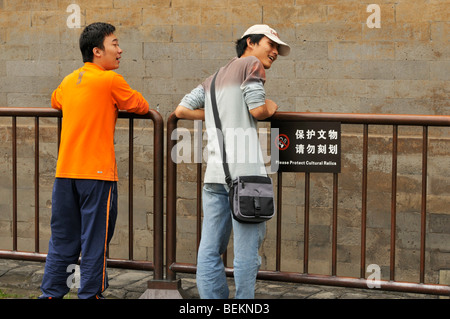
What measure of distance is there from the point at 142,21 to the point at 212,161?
365 cm

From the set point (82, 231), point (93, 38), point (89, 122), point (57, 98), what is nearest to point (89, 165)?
point (89, 122)

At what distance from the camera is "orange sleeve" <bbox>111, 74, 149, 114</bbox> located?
190 inches

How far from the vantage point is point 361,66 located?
730 cm

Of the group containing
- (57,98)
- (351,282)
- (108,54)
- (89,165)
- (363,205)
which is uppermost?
(108,54)

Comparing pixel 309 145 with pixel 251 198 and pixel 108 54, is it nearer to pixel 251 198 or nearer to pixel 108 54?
pixel 251 198

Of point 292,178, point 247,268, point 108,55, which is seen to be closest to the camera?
point 247,268

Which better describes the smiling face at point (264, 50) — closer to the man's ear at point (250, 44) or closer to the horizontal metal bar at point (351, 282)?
the man's ear at point (250, 44)

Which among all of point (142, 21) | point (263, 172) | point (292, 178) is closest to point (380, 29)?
point (292, 178)

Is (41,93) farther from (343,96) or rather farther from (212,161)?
(212,161)

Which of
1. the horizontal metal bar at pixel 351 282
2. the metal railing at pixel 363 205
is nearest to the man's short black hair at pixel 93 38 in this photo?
the metal railing at pixel 363 205

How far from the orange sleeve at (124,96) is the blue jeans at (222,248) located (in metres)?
0.74

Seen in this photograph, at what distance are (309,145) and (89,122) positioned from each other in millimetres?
1426

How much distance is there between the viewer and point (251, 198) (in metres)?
4.44

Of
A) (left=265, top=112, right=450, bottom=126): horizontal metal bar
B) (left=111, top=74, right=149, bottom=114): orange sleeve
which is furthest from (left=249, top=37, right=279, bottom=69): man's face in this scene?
(left=111, top=74, right=149, bottom=114): orange sleeve
